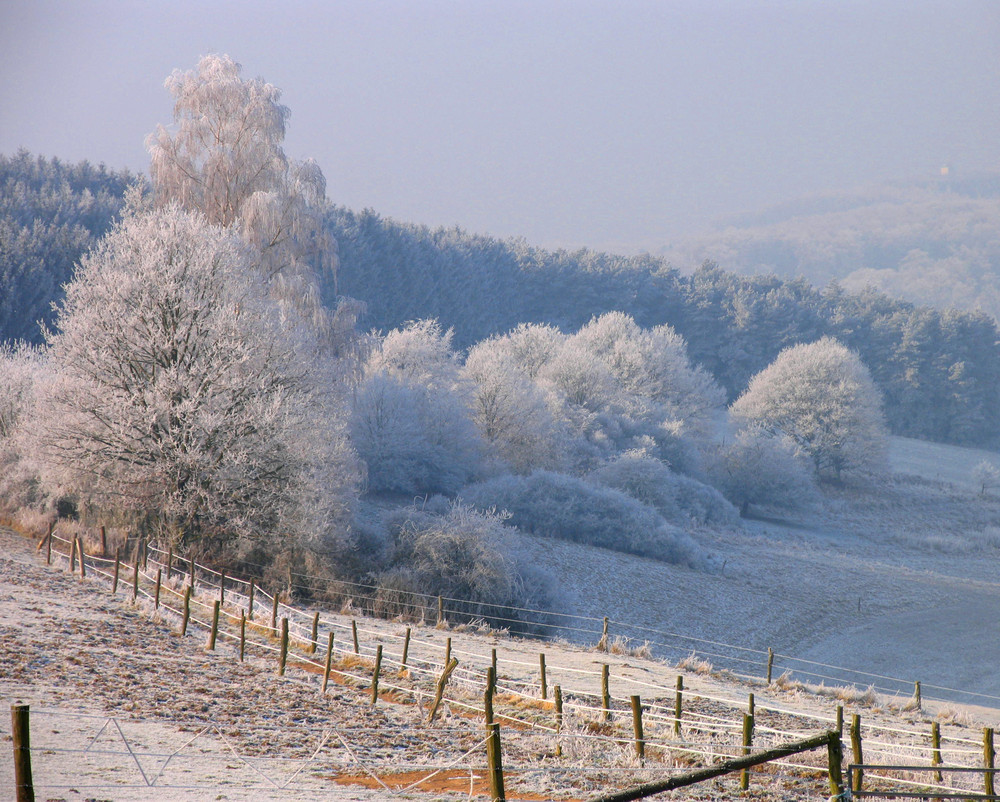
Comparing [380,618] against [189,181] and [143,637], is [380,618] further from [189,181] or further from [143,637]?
[189,181]

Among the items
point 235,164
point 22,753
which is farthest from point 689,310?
point 22,753

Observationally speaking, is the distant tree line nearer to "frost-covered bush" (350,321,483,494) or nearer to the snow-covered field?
"frost-covered bush" (350,321,483,494)

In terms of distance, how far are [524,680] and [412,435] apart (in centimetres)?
2280

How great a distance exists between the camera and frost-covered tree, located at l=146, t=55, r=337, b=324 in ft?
87.7

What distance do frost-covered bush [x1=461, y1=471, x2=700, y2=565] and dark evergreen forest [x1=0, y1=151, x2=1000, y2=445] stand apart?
43.1 metres

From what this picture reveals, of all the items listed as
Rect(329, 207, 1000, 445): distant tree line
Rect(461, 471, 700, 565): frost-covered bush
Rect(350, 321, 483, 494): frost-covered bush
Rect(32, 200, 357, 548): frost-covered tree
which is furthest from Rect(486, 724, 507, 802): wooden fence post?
Rect(329, 207, 1000, 445): distant tree line

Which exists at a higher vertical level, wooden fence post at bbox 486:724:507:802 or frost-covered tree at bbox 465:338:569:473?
frost-covered tree at bbox 465:338:569:473

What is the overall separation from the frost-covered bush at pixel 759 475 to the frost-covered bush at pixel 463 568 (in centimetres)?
3140

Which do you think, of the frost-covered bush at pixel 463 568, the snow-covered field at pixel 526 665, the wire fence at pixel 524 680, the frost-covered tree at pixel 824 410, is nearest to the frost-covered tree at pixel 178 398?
the wire fence at pixel 524 680

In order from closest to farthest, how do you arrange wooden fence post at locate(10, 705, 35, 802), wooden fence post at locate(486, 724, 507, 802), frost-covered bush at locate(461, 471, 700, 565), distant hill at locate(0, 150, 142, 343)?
1. wooden fence post at locate(10, 705, 35, 802)
2. wooden fence post at locate(486, 724, 507, 802)
3. frost-covered bush at locate(461, 471, 700, 565)
4. distant hill at locate(0, 150, 142, 343)

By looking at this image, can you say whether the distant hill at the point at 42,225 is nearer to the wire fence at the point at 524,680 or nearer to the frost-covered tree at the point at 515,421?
the frost-covered tree at the point at 515,421

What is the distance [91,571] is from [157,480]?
273cm

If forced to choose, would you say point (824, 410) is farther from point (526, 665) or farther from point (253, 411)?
point (526, 665)

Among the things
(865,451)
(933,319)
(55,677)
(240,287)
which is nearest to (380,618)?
(240,287)
